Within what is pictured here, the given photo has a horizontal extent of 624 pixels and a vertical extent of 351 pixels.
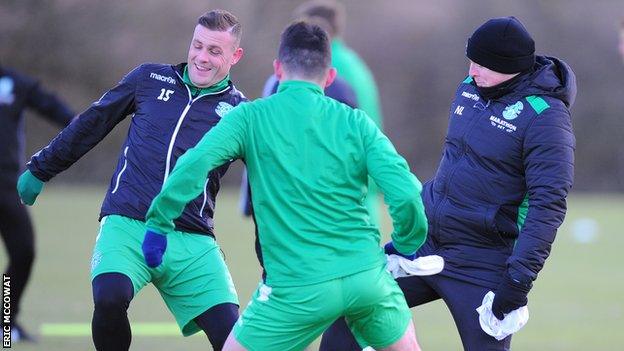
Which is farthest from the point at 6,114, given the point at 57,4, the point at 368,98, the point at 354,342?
the point at 57,4

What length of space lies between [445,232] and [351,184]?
110 cm

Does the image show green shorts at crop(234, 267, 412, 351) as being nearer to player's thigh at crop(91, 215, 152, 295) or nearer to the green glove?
player's thigh at crop(91, 215, 152, 295)

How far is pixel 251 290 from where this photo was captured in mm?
11891

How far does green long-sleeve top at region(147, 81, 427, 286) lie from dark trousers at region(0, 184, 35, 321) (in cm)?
418

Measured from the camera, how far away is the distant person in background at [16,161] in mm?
9055

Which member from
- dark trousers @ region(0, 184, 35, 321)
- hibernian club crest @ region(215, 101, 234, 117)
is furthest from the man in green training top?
dark trousers @ region(0, 184, 35, 321)

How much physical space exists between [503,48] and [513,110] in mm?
319

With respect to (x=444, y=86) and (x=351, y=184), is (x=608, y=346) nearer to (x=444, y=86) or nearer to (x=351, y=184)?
(x=351, y=184)

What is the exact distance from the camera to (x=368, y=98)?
9.66 m

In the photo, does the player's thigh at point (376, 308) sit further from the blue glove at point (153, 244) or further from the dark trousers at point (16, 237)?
the dark trousers at point (16, 237)

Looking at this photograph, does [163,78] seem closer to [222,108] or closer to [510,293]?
[222,108]

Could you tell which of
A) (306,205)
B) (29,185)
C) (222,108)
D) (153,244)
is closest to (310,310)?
(306,205)

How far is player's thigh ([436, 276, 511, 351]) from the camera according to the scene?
19.3ft

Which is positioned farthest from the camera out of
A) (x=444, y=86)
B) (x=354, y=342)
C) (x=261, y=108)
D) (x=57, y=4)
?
(x=444, y=86)
